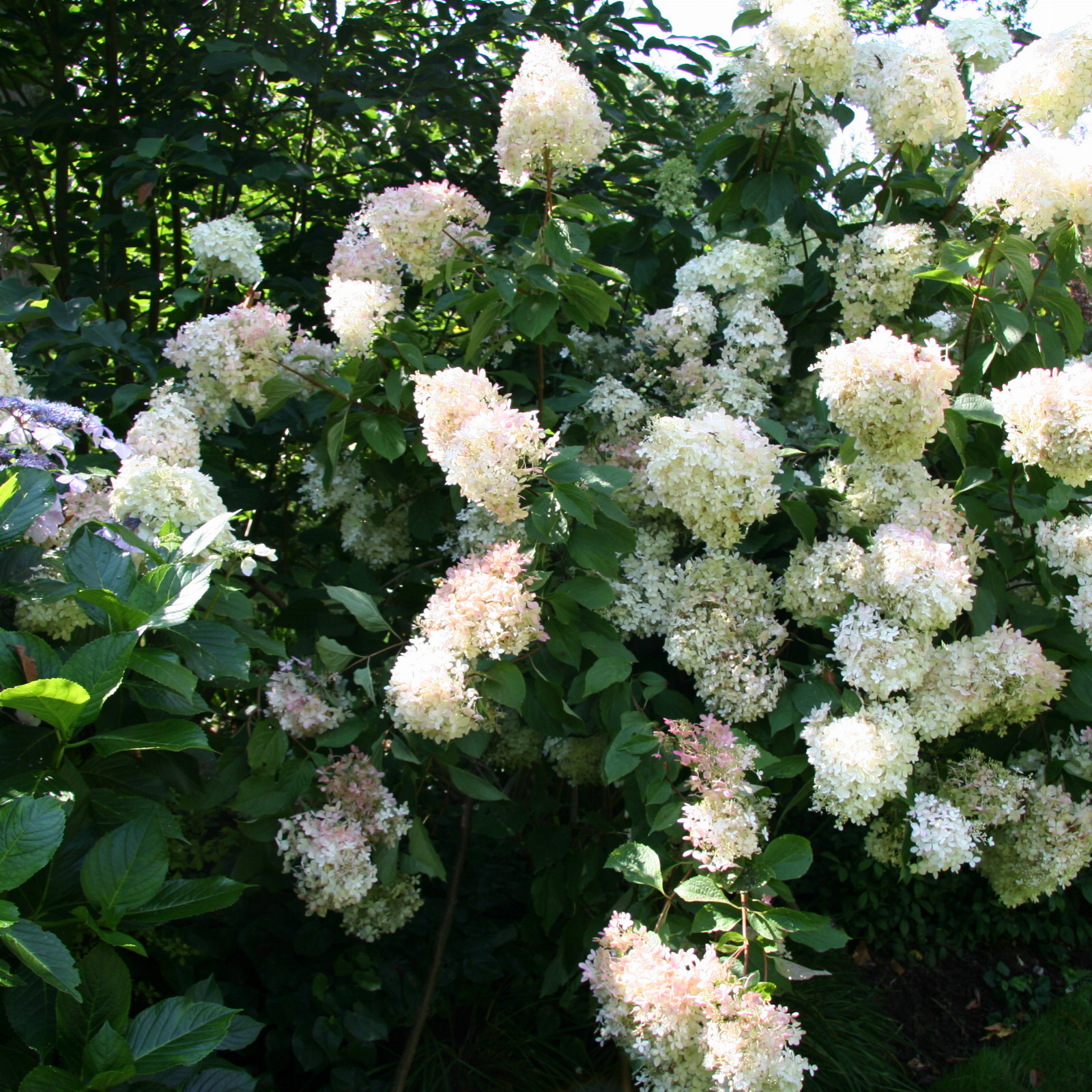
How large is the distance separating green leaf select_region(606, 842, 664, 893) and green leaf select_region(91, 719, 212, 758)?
2.66 feet

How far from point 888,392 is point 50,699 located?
157cm

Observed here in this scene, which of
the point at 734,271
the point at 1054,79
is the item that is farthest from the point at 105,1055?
the point at 1054,79

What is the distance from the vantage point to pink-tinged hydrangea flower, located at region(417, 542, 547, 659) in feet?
5.78

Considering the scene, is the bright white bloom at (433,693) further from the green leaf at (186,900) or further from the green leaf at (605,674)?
the green leaf at (186,900)

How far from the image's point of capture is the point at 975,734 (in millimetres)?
2549

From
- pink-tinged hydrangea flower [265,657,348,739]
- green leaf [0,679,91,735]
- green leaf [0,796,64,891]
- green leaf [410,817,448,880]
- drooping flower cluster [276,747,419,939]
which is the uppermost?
green leaf [0,679,91,735]

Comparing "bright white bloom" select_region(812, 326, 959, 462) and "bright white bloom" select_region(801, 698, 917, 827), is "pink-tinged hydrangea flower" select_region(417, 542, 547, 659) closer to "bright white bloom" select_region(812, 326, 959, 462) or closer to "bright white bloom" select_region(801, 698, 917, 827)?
"bright white bloom" select_region(801, 698, 917, 827)

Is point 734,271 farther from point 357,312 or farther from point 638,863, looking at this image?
point 638,863

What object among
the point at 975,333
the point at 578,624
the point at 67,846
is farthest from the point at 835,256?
the point at 67,846

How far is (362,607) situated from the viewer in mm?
1980

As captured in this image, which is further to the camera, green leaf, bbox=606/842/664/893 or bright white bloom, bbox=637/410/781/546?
bright white bloom, bbox=637/410/781/546

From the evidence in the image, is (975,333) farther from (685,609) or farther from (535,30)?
(535,30)

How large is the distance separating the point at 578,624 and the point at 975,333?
53.0 inches

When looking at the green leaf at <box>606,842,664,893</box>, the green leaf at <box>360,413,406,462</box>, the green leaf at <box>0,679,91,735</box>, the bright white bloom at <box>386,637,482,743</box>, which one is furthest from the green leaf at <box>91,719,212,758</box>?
the green leaf at <box>360,413,406,462</box>
